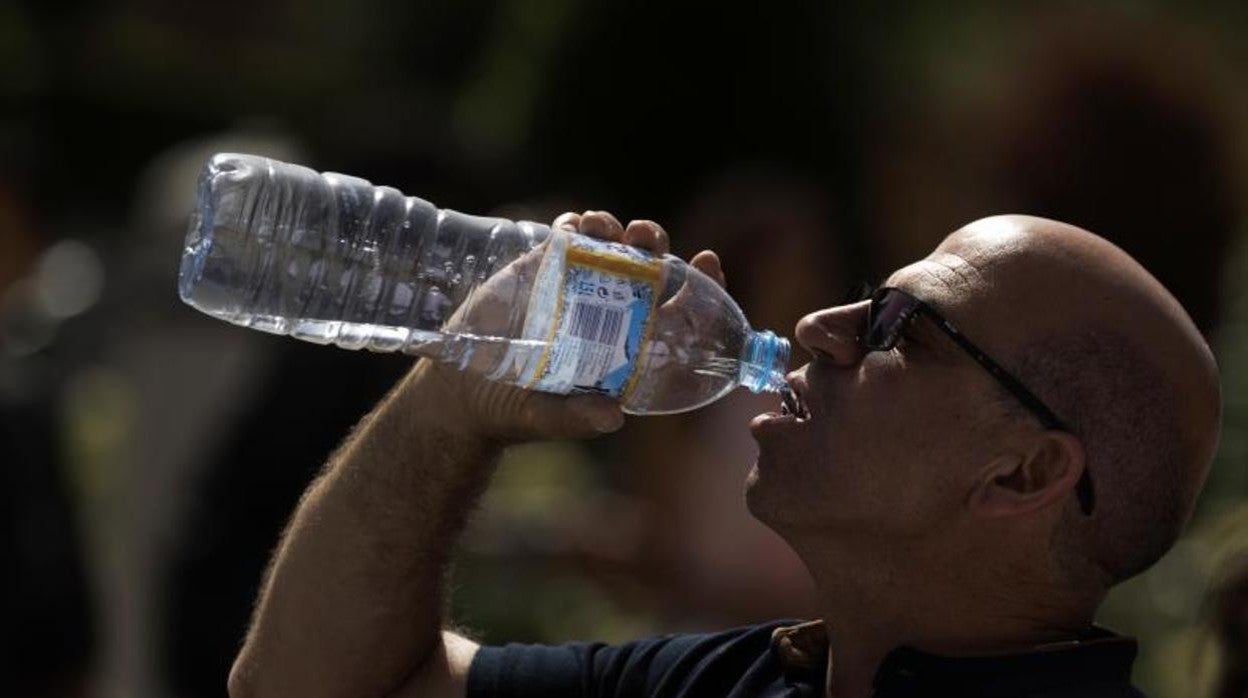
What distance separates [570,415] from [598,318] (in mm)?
161

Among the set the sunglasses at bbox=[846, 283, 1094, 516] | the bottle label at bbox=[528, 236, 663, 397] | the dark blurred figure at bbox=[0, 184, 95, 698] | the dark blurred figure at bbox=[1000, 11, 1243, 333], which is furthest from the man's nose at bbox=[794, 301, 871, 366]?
the dark blurred figure at bbox=[1000, 11, 1243, 333]

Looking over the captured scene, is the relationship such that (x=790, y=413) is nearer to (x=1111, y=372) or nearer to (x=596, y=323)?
(x=596, y=323)

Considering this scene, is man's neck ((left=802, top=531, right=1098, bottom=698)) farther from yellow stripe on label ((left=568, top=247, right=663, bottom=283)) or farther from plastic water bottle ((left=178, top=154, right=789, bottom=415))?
yellow stripe on label ((left=568, top=247, right=663, bottom=283))

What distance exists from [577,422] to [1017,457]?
618mm

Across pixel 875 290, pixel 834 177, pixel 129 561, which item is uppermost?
pixel 875 290

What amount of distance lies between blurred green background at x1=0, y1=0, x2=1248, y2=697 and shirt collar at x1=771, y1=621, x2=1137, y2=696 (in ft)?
2.06

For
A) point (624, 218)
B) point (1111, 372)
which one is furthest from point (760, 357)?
point (624, 218)

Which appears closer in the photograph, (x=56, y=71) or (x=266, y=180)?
(x=266, y=180)

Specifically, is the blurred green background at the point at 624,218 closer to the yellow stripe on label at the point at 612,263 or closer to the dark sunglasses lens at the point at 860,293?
the dark sunglasses lens at the point at 860,293

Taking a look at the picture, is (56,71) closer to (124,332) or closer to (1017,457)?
(124,332)

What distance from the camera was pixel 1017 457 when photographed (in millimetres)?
3076

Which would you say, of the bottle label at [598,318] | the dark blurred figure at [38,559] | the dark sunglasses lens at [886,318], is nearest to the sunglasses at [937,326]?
the dark sunglasses lens at [886,318]

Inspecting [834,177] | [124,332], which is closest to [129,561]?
[124,332]

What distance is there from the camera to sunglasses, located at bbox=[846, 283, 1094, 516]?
3.06 metres
